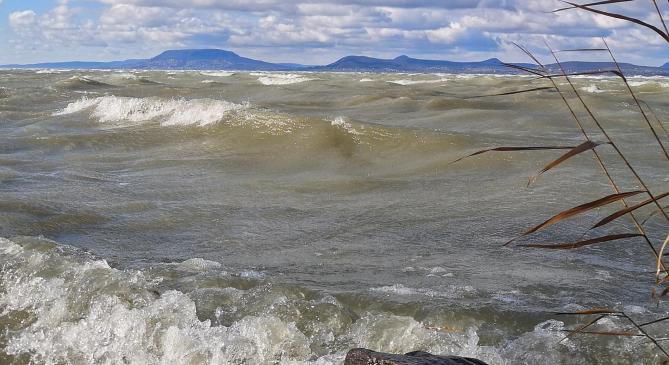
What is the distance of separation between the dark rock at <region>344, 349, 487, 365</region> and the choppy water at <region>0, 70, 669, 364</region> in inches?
41.7

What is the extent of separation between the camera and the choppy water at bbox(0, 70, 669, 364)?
4.38 metres

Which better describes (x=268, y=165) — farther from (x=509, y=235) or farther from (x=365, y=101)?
(x=365, y=101)

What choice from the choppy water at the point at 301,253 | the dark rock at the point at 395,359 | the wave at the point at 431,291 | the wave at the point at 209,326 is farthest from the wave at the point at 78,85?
the dark rock at the point at 395,359

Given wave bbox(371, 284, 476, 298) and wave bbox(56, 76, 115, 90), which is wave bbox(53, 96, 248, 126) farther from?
wave bbox(56, 76, 115, 90)

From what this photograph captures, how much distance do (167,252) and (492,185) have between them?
4.95 metres

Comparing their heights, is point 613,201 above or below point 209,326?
above

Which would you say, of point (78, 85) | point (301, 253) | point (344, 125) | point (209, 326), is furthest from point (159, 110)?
point (78, 85)

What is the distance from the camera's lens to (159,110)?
19.4 metres

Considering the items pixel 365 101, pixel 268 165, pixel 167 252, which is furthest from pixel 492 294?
pixel 365 101

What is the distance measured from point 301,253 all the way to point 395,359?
372 cm

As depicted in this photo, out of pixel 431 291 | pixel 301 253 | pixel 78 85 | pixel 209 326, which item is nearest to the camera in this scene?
pixel 209 326

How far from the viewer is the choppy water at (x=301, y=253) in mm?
4379

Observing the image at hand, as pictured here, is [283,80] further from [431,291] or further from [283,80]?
[431,291]

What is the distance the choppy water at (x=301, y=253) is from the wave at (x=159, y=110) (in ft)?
10.4
